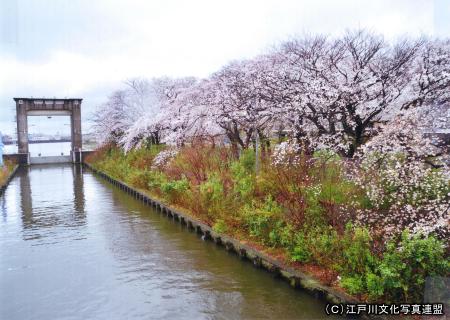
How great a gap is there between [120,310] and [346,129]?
21.2 ft

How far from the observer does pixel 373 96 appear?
30.5 feet

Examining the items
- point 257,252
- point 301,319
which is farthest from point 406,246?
point 257,252

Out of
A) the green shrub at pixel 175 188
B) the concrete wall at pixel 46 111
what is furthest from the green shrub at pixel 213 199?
the concrete wall at pixel 46 111

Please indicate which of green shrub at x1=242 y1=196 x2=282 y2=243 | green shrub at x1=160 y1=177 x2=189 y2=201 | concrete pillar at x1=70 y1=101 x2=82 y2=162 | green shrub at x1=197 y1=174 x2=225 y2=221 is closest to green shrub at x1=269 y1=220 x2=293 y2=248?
green shrub at x1=242 y1=196 x2=282 y2=243

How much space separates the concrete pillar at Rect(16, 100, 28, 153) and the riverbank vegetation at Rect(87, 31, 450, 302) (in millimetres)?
30894

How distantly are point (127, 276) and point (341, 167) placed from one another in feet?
17.5

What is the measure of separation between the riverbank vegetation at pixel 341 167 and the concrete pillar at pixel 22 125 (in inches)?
1216

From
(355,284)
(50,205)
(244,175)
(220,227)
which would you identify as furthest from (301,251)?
(50,205)

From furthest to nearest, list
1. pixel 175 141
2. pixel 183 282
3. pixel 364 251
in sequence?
pixel 175 141 → pixel 183 282 → pixel 364 251

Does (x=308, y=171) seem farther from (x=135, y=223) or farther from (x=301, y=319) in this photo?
(x=135, y=223)

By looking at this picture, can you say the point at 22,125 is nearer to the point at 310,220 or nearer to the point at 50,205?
the point at 50,205

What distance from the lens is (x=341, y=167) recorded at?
30.0 feet

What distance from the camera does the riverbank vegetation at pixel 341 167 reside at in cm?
605

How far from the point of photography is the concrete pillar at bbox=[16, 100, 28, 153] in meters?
40.6
